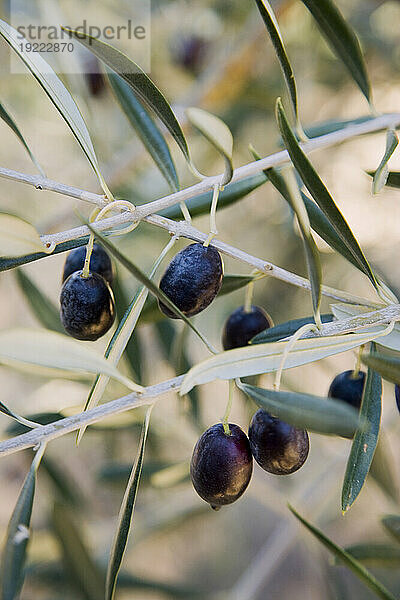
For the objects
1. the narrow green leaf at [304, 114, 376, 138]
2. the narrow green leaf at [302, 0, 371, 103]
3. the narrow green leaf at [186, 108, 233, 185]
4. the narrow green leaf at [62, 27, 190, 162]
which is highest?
the narrow green leaf at [304, 114, 376, 138]

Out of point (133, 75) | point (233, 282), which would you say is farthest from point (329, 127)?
point (133, 75)

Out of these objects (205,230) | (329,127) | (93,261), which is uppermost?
(205,230)

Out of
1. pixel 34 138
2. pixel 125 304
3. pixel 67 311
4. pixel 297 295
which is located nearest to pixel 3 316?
pixel 34 138

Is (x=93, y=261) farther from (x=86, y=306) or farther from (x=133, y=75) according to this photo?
(x=133, y=75)

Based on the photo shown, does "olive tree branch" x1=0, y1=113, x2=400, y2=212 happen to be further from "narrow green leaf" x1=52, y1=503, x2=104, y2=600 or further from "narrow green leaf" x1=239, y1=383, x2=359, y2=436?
"narrow green leaf" x1=52, y1=503, x2=104, y2=600

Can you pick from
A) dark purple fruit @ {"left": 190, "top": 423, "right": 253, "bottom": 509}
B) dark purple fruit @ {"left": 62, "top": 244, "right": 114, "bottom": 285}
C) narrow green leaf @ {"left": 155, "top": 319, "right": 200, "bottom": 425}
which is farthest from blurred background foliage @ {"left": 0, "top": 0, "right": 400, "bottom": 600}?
dark purple fruit @ {"left": 190, "top": 423, "right": 253, "bottom": 509}
